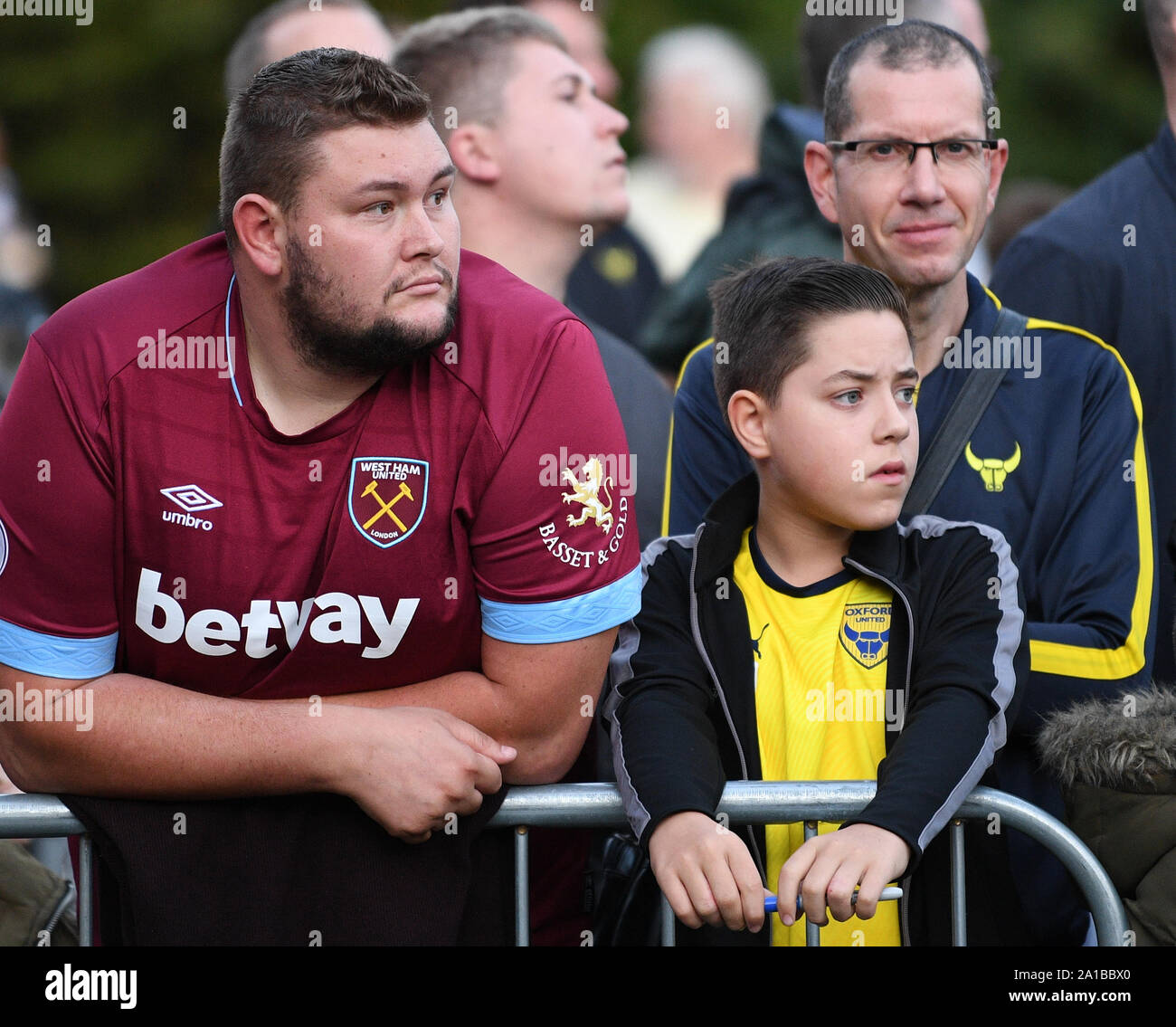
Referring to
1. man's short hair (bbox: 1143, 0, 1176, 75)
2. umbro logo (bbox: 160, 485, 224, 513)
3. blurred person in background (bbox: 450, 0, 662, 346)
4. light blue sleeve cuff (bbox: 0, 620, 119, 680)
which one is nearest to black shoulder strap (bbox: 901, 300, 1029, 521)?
umbro logo (bbox: 160, 485, 224, 513)

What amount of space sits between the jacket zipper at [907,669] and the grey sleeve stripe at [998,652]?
0.46ft

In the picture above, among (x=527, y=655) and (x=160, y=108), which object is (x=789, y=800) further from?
(x=160, y=108)

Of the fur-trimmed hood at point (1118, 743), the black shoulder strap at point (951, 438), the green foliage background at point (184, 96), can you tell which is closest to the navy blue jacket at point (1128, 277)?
the black shoulder strap at point (951, 438)

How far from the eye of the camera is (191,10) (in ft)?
38.9

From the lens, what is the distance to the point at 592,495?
2.90 metres

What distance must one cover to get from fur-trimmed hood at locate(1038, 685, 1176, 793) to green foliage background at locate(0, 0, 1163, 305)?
9.20m

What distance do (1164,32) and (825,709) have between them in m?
2.36

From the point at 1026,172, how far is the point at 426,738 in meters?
10.0

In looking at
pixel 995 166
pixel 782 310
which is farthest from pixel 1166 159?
pixel 782 310

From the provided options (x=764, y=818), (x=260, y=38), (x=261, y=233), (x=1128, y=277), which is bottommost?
(x=764, y=818)

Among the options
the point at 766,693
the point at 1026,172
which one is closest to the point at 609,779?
the point at 766,693

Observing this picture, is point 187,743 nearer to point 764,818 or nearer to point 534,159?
point 764,818

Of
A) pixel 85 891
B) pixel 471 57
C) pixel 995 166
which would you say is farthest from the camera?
pixel 471 57
